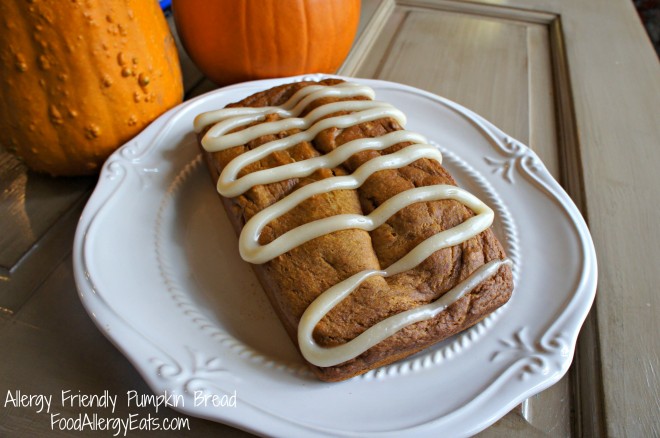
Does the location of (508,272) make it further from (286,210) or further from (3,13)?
(3,13)

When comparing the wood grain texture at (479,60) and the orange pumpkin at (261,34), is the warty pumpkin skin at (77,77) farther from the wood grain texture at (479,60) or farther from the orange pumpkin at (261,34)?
the wood grain texture at (479,60)

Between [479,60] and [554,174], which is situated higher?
[479,60]

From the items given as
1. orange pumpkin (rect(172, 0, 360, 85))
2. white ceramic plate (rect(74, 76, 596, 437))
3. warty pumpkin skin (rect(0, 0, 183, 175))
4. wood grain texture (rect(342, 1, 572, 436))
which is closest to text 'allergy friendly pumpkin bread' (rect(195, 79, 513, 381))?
white ceramic plate (rect(74, 76, 596, 437))

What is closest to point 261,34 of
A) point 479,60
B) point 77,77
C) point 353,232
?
point 77,77

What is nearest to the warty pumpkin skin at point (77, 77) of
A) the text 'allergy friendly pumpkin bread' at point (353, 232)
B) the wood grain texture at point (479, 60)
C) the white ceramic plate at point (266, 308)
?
the white ceramic plate at point (266, 308)

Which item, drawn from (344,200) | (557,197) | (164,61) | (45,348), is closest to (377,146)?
(344,200)

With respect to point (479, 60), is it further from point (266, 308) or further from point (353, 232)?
point (266, 308)
